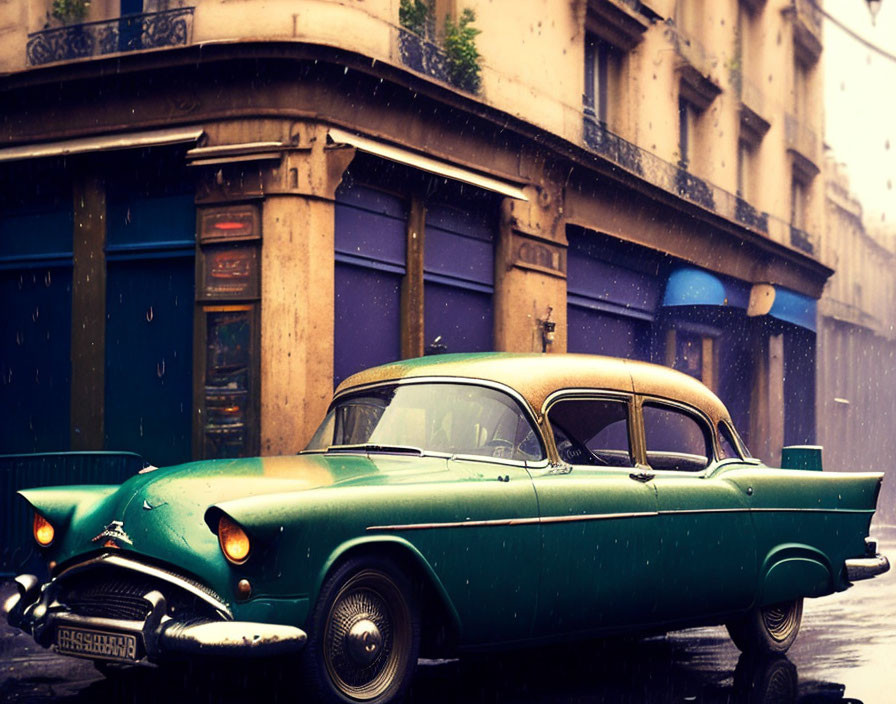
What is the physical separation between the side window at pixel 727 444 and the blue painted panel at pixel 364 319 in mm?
5653

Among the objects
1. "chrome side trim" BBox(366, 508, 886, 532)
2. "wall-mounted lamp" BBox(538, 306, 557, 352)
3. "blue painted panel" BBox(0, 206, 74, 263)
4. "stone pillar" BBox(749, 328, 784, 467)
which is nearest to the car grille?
"chrome side trim" BBox(366, 508, 886, 532)

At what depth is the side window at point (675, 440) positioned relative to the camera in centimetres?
710

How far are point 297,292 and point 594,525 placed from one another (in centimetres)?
620

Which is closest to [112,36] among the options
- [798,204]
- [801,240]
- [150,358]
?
[150,358]

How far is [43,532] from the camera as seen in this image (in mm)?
5777

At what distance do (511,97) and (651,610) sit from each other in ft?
32.3

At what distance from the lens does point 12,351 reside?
13.7 meters

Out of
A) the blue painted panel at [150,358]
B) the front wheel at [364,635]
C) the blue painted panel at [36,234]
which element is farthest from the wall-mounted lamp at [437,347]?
the front wheel at [364,635]

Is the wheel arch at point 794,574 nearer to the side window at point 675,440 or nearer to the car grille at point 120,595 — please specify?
the side window at point 675,440

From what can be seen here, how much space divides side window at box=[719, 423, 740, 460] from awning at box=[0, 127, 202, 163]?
676 centimetres

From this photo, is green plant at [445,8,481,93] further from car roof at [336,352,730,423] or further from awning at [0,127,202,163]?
car roof at [336,352,730,423]

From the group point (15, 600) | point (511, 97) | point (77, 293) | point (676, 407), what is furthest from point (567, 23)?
point (15, 600)

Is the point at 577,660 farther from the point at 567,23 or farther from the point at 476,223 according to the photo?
the point at 567,23

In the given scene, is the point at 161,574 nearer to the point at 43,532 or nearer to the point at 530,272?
the point at 43,532
